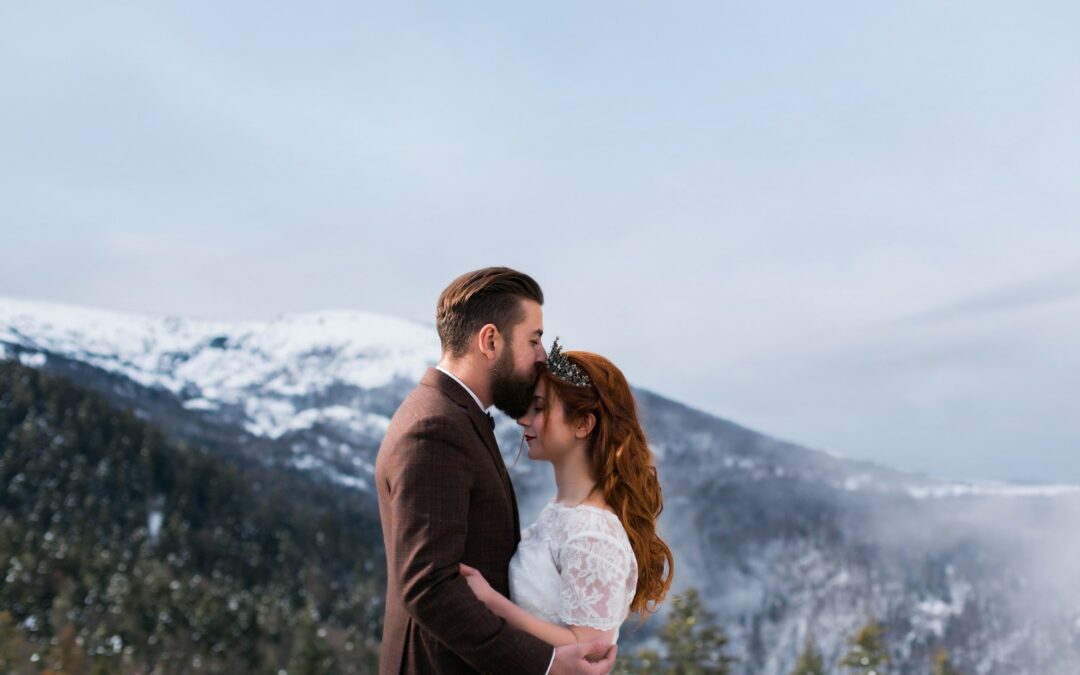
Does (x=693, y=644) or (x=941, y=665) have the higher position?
(x=941, y=665)

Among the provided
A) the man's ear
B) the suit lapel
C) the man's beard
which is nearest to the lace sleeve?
the suit lapel

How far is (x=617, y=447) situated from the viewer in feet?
12.4

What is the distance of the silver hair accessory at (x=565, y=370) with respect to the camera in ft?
12.1

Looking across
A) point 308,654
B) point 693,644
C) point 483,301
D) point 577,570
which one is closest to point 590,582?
point 577,570

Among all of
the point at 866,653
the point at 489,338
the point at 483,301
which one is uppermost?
the point at 483,301

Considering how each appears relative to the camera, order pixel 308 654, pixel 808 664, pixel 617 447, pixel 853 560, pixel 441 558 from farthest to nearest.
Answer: pixel 853 560 → pixel 308 654 → pixel 808 664 → pixel 617 447 → pixel 441 558

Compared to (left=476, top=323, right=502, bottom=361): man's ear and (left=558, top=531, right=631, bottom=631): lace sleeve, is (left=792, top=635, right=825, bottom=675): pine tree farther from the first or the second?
(left=476, top=323, right=502, bottom=361): man's ear

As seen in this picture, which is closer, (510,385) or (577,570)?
(577,570)

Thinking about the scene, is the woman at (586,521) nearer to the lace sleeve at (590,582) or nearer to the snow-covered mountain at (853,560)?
the lace sleeve at (590,582)

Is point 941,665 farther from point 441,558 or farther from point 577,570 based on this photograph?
point 441,558

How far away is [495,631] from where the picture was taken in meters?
3.31

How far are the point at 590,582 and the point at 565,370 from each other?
765mm

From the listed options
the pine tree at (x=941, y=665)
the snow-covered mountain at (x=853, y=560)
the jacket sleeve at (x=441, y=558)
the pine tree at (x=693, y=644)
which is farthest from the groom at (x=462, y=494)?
the snow-covered mountain at (x=853, y=560)

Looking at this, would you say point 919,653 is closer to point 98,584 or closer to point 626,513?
point 98,584
